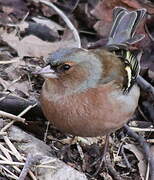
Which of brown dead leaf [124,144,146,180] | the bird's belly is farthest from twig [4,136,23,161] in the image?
brown dead leaf [124,144,146,180]

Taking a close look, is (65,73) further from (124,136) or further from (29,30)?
(29,30)

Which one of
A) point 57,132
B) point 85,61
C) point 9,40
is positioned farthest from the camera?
point 9,40

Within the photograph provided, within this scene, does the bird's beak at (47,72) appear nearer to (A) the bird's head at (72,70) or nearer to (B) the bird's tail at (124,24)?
(A) the bird's head at (72,70)

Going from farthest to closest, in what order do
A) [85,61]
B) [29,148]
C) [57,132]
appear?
[57,132]
[85,61]
[29,148]

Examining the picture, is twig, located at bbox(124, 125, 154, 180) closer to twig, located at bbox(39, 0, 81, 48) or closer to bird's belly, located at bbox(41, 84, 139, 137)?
bird's belly, located at bbox(41, 84, 139, 137)

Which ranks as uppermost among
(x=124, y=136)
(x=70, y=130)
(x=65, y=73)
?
(x=65, y=73)

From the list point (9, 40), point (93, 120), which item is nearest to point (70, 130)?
point (93, 120)
